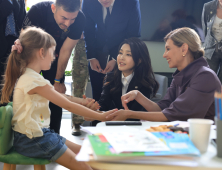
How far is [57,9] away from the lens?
1.81m

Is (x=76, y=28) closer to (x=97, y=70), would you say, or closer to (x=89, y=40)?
(x=89, y=40)

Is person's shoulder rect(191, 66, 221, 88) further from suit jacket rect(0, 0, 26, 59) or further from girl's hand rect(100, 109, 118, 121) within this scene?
suit jacket rect(0, 0, 26, 59)

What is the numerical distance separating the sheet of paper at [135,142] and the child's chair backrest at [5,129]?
0.59 m

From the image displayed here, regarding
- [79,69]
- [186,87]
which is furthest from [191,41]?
[79,69]

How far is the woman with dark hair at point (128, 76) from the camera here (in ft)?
6.24

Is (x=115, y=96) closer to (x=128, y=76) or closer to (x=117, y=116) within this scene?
(x=128, y=76)

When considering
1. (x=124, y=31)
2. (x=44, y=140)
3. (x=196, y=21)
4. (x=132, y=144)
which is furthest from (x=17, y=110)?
→ (x=196, y=21)

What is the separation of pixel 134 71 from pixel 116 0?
0.66m

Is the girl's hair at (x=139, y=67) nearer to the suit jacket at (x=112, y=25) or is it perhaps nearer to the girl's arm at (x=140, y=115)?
the suit jacket at (x=112, y=25)

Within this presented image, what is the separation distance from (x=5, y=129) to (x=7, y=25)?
3.30 feet

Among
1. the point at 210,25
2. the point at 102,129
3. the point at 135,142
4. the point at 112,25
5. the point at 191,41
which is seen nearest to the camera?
the point at 135,142

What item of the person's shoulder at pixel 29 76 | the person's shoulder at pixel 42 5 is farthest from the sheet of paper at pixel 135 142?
the person's shoulder at pixel 42 5

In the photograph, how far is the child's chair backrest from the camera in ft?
3.42

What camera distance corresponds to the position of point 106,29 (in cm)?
217
